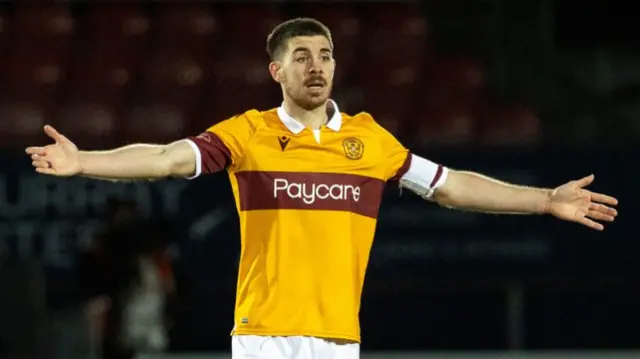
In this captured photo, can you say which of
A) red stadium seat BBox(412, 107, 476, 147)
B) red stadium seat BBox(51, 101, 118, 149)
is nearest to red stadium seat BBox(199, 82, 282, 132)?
red stadium seat BBox(51, 101, 118, 149)

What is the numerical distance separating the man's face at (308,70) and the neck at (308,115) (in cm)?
2

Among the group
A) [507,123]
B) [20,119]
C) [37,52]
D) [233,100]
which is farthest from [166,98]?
[507,123]

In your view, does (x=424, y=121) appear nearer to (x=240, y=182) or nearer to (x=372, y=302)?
(x=372, y=302)

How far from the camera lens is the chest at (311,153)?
4664mm

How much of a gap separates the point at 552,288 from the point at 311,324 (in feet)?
16.9

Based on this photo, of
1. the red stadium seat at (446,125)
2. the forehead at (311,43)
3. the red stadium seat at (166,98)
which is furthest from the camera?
the red stadium seat at (446,125)

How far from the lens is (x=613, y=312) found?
9602 millimetres

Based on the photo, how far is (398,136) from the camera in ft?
33.5

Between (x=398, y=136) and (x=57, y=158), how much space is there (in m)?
6.07

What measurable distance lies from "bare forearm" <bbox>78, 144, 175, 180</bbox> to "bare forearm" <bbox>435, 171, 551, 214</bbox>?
995 mm

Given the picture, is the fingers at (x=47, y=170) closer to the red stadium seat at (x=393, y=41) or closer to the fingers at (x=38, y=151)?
the fingers at (x=38, y=151)

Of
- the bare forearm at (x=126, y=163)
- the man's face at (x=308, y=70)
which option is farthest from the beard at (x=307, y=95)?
the bare forearm at (x=126, y=163)

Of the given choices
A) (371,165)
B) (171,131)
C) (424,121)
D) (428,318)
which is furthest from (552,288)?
(371,165)

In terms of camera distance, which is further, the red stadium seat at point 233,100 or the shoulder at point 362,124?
the red stadium seat at point 233,100
